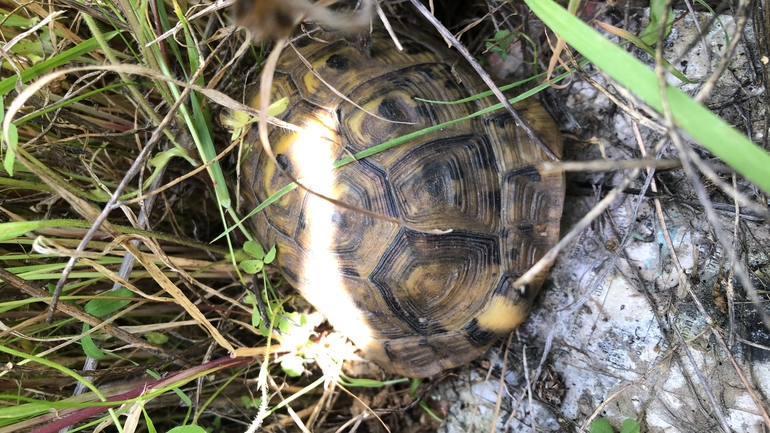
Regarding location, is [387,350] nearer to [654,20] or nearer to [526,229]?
[526,229]

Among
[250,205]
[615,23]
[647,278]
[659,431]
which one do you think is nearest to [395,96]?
[250,205]

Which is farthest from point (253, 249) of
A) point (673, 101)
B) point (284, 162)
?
point (673, 101)

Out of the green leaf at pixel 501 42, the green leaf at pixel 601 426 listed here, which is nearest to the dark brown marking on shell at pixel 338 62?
the green leaf at pixel 501 42

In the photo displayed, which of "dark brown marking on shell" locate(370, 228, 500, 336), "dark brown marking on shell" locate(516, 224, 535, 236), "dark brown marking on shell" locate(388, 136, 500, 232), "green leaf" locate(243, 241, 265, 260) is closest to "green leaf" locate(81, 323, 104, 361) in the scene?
"green leaf" locate(243, 241, 265, 260)

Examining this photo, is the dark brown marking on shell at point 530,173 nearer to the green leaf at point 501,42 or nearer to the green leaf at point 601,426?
the green leaf at point 501,42

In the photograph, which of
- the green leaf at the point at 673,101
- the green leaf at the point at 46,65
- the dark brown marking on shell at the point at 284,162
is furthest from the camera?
the dark brown marking on shell at the point at 284,162
